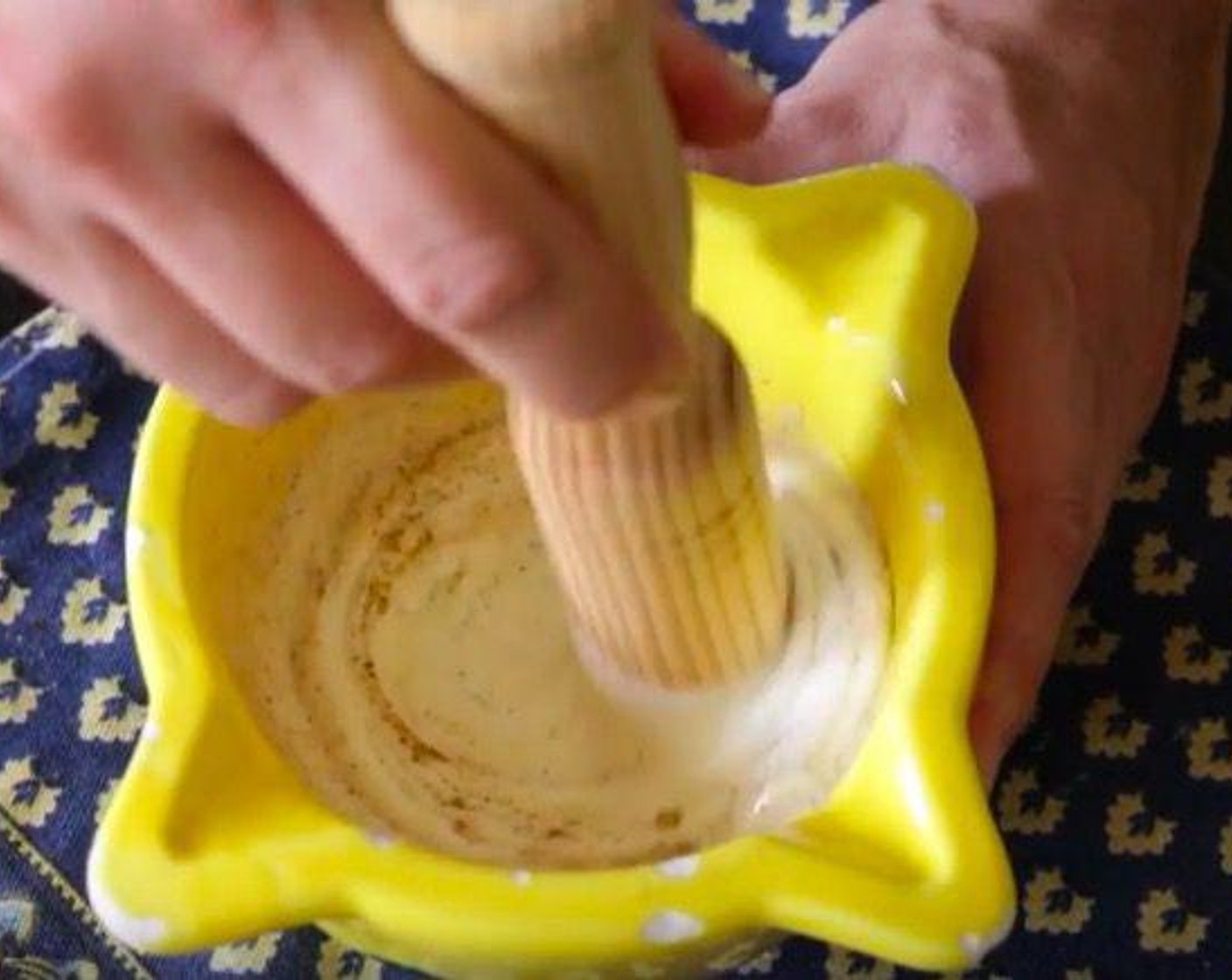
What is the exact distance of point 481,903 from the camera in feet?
1.54

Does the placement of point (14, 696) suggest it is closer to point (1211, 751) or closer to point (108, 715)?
point (108, 715)

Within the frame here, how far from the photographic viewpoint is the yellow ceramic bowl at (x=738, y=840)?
0.47m

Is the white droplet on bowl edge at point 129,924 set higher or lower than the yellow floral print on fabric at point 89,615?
higher

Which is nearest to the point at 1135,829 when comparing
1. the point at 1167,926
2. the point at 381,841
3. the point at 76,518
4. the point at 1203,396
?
the point at 1167,926

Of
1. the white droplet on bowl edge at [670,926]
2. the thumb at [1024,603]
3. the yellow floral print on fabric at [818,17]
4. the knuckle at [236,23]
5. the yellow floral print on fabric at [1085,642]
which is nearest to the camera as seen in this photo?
the knuckle at [236,23]

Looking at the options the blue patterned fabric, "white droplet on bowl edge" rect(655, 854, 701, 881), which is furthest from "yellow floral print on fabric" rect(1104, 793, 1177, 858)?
"white droplet on bowl edge" rect(655, 854, 701, 881)

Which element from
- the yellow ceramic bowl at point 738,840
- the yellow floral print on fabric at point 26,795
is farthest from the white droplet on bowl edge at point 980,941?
the yellow floral print on fabric at point 26,795

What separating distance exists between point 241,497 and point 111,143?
22cm

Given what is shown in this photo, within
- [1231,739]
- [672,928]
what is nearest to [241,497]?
[672,928]

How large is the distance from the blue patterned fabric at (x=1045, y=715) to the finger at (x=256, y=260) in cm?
30

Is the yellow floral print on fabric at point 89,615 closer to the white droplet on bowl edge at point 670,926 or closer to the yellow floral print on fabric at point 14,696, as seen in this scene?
the yellow floral print on fabric at point 14,696

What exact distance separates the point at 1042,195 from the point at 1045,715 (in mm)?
167

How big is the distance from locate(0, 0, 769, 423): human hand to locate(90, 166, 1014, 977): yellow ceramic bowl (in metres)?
0.12

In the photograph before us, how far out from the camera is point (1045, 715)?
66 centimetres
